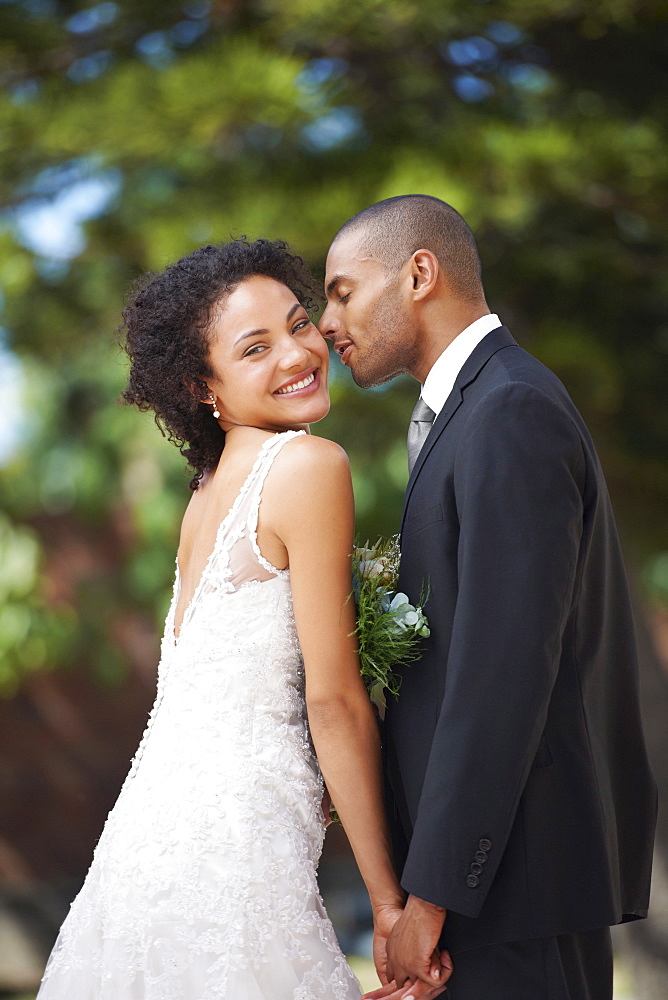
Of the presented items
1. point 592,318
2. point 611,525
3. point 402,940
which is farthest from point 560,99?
point 402,940

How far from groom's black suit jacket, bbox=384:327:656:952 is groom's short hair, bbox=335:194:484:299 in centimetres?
29

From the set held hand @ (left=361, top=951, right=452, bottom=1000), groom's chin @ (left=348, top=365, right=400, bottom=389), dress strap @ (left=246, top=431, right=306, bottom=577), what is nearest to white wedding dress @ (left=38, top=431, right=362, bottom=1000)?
dress strap @ (left=246, top=431, right=306, bottom=577)

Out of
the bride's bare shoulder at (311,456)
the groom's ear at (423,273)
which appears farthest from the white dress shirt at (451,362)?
the bride's bare shoulder at (311,456)

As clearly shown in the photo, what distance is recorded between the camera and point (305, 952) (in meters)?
1.88

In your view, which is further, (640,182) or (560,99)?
(560,99)

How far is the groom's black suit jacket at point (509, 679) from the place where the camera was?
1661mm

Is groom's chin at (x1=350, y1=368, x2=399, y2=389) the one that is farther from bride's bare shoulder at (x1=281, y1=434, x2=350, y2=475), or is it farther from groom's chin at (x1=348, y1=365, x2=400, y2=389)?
bride's bare shoulder at (x1=281, y1=434, x2=350, y2=475)

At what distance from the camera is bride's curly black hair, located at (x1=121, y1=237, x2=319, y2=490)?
224cm

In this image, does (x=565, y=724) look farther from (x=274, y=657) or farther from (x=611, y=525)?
(x=274, y=657)

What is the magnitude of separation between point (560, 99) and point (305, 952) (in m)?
3.95

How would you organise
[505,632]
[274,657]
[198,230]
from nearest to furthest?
[505,632], [274,657], [198,230]

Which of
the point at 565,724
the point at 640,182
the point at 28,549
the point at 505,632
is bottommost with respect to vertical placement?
the point at 28,549

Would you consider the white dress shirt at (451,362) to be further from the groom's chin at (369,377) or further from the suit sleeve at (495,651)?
the suit sleeve at (495,651)

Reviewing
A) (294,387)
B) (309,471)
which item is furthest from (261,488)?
(294,387)
